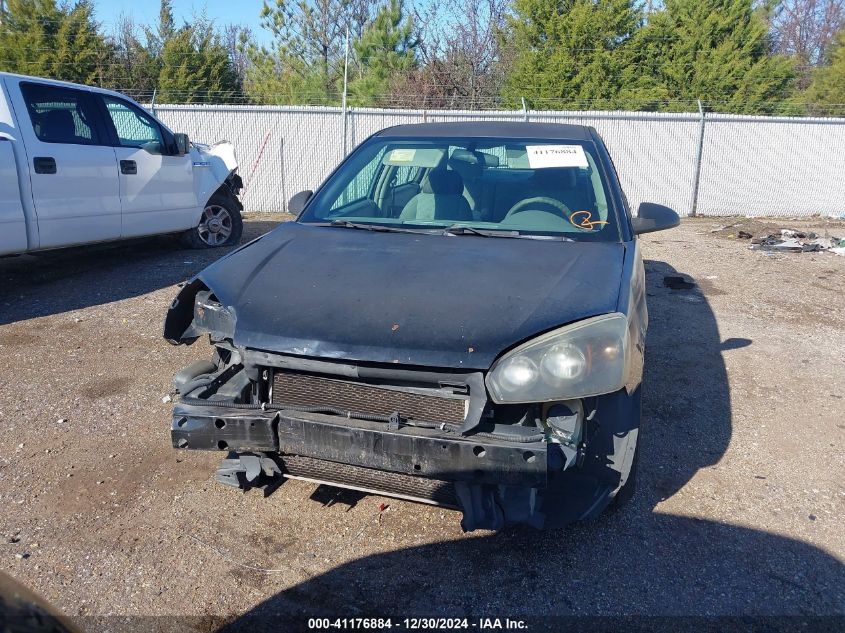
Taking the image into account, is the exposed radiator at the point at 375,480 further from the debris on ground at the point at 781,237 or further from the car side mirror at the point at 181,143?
the debris on ground at the point at 781,237

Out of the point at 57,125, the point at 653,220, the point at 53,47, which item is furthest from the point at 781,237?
the point at 53,47

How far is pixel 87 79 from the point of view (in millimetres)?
19453

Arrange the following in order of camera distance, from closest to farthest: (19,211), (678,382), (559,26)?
(678,382)
(19,211)
(559,26)

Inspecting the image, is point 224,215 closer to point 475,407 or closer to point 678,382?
point 678,382

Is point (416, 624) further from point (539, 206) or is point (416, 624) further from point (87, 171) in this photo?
point (87, 171)

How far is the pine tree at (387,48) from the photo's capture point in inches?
821

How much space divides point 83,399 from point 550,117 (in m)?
11.0

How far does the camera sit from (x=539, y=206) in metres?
3.72

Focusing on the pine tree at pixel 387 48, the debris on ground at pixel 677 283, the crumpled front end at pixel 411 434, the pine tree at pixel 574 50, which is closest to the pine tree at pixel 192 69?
the pine tree at pixel 387 48

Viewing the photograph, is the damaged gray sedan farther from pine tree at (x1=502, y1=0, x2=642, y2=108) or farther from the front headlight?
pine tree at (x1=502, y1=0, x2=642, y2=108)

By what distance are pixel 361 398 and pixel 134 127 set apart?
6.13 meters

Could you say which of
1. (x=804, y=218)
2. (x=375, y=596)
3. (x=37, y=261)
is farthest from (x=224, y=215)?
(x=804, y=218)

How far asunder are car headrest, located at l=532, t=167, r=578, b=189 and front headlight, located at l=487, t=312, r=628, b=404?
154 cm

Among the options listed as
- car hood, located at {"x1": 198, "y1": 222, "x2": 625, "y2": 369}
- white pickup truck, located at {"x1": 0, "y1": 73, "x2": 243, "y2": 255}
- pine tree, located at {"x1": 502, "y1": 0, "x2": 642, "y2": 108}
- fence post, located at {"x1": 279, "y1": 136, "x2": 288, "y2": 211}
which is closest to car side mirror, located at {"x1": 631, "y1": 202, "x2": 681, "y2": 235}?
car hood, located at {"x1": 198, "y1": 222, "x2": 625, "y2": 369}
